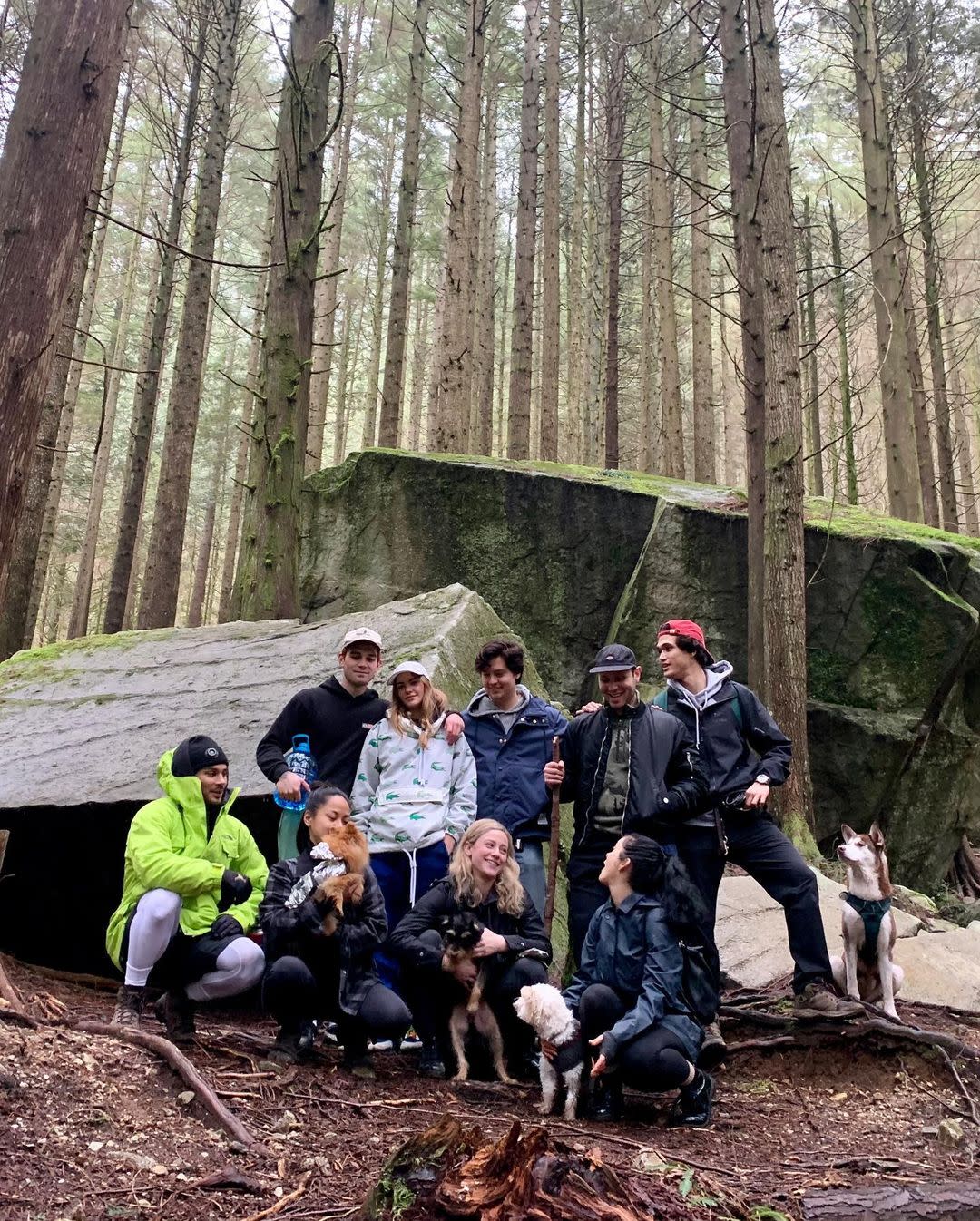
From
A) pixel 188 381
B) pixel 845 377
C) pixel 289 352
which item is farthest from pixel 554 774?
pixel 845 377

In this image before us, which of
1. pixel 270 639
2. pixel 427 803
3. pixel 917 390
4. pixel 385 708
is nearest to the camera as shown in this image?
pixel 427 803

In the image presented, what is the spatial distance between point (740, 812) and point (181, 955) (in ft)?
8.98

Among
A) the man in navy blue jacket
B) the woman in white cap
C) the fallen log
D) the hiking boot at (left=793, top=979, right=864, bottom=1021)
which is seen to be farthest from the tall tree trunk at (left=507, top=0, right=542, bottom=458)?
the fallen log

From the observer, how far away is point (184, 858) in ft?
13.1

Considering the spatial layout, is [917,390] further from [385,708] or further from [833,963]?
[385,708]

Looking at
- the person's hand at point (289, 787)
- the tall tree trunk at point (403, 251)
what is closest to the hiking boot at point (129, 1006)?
the person's hand at point (289, 787)

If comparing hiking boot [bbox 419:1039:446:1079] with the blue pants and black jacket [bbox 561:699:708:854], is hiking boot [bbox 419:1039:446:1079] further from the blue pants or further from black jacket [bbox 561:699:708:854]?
black jacket [bbox 561:699:708:854]

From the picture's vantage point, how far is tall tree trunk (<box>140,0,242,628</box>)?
42.5 ft

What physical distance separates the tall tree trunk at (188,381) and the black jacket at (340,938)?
32.3 feet

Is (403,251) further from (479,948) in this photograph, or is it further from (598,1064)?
(598,1064)

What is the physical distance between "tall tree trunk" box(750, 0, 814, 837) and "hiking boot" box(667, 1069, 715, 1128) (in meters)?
4.42

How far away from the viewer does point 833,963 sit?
5250 millimetres

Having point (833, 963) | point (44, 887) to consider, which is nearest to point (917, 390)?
point (833, 963)

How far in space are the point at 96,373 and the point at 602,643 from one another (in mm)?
23163
